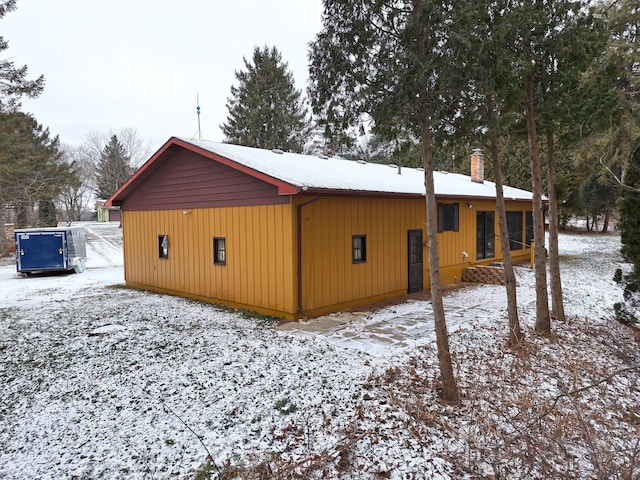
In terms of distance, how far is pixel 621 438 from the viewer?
3641mm

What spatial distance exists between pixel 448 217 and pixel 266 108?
791 inches

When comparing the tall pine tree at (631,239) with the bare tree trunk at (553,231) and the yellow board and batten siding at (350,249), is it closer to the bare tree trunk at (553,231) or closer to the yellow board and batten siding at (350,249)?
the bare tree trunk at (553,231)

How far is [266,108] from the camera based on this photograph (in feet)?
91.7

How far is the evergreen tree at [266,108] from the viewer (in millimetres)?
28172

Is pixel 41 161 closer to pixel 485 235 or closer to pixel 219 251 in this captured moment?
pixel 219 251

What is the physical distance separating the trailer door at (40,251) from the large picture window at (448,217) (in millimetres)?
13423

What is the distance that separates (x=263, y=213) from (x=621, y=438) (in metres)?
6.45

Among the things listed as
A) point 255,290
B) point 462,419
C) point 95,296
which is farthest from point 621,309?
point 95,296

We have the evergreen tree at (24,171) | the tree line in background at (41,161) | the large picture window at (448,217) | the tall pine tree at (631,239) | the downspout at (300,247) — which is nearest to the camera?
the tall pine tree at (631,239)

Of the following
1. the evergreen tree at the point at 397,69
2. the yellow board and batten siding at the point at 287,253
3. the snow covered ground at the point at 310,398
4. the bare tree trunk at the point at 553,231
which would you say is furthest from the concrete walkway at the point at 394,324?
the evergreen tree at the point at 397,69

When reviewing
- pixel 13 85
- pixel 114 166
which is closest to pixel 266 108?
pixel 13 85

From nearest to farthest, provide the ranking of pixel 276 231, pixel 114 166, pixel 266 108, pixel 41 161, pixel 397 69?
1. pixel 397 69
2. pixel 276 231
3. pixel 41 161
4. pixel 266 108
5. pixel 114 166

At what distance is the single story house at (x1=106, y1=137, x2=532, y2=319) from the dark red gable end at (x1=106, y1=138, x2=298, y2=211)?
27 millimetres

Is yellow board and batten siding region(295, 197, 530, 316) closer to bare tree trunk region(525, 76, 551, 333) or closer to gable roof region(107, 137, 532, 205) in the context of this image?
gable roof region(107, 137, 532, 205)
